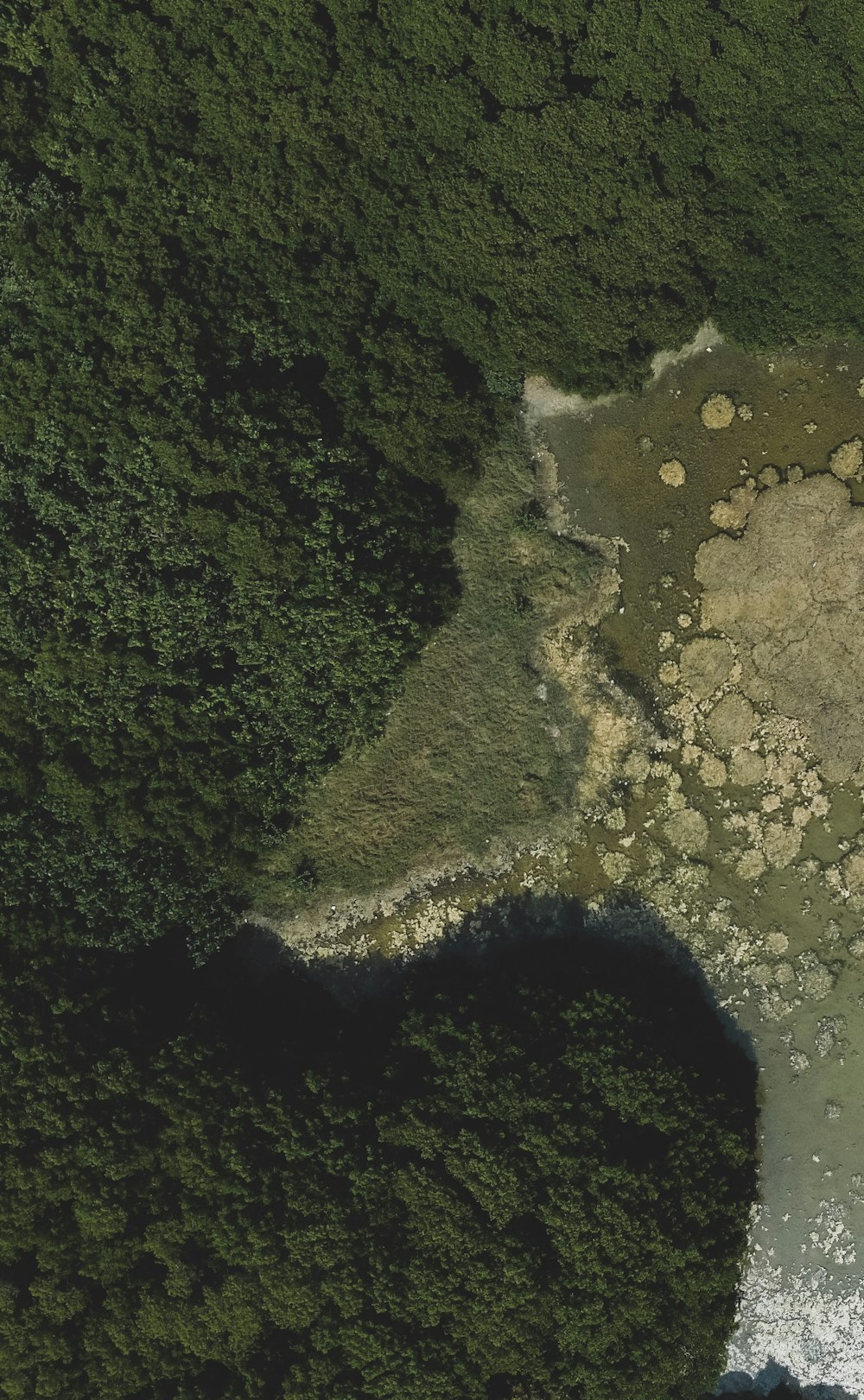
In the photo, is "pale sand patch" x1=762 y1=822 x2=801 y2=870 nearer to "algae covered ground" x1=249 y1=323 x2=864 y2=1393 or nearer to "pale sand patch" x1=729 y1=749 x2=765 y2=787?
"algae covered ground" x1=249 y1=323 x2=864 y2=1393

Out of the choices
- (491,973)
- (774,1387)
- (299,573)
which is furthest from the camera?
(774,1387)

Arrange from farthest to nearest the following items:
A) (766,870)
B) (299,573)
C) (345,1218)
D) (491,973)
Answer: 1. (766,870)
2. (491,973)
3. (299,573)
4. (345,1218)

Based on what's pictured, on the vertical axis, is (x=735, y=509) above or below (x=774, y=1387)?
above

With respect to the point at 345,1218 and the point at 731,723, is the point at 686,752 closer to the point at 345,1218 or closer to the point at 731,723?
the point at 731,723

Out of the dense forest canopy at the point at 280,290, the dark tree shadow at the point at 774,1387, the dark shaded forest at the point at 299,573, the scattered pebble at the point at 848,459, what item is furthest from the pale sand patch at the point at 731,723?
the dark tree shadow at the point at 774,1387

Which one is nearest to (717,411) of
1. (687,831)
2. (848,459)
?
(848,459)

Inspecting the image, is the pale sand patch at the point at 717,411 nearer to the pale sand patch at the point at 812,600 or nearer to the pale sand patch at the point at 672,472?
the pale sand patch at the point at 672,472
